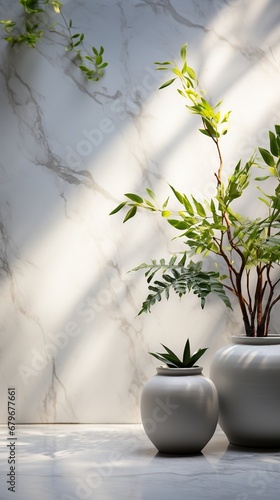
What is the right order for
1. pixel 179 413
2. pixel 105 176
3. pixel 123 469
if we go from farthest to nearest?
pixel 105 176, pixel 179 413, pixel 123 469

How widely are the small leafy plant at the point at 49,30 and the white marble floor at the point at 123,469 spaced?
938mm

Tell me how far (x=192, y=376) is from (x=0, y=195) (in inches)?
29.4

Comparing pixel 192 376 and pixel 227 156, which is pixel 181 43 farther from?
pixel 192 376

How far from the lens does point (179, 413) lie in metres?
1.45

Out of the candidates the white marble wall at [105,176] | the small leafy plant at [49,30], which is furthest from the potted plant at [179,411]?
the small leafy plant at [49,30]

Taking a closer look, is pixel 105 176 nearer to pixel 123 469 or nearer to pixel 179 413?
pixel 179 413

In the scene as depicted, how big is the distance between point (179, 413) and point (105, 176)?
2.32 feet

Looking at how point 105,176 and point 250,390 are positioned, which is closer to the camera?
point 250,390

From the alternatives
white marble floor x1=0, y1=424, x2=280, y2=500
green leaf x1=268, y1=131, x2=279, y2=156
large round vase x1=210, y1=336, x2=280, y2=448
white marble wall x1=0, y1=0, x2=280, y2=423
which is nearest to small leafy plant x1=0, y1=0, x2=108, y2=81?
white marble wall x1=0, y1=0, x2=280, y2=423

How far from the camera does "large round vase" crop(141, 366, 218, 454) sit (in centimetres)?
145

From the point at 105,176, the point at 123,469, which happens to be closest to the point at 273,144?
the point at 105,176

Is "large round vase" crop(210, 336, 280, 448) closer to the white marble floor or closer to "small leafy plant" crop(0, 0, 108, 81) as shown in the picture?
the white marble floor

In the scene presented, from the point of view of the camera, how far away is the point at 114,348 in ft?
6.12

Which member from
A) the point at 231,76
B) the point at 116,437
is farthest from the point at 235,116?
the point at 116,437
